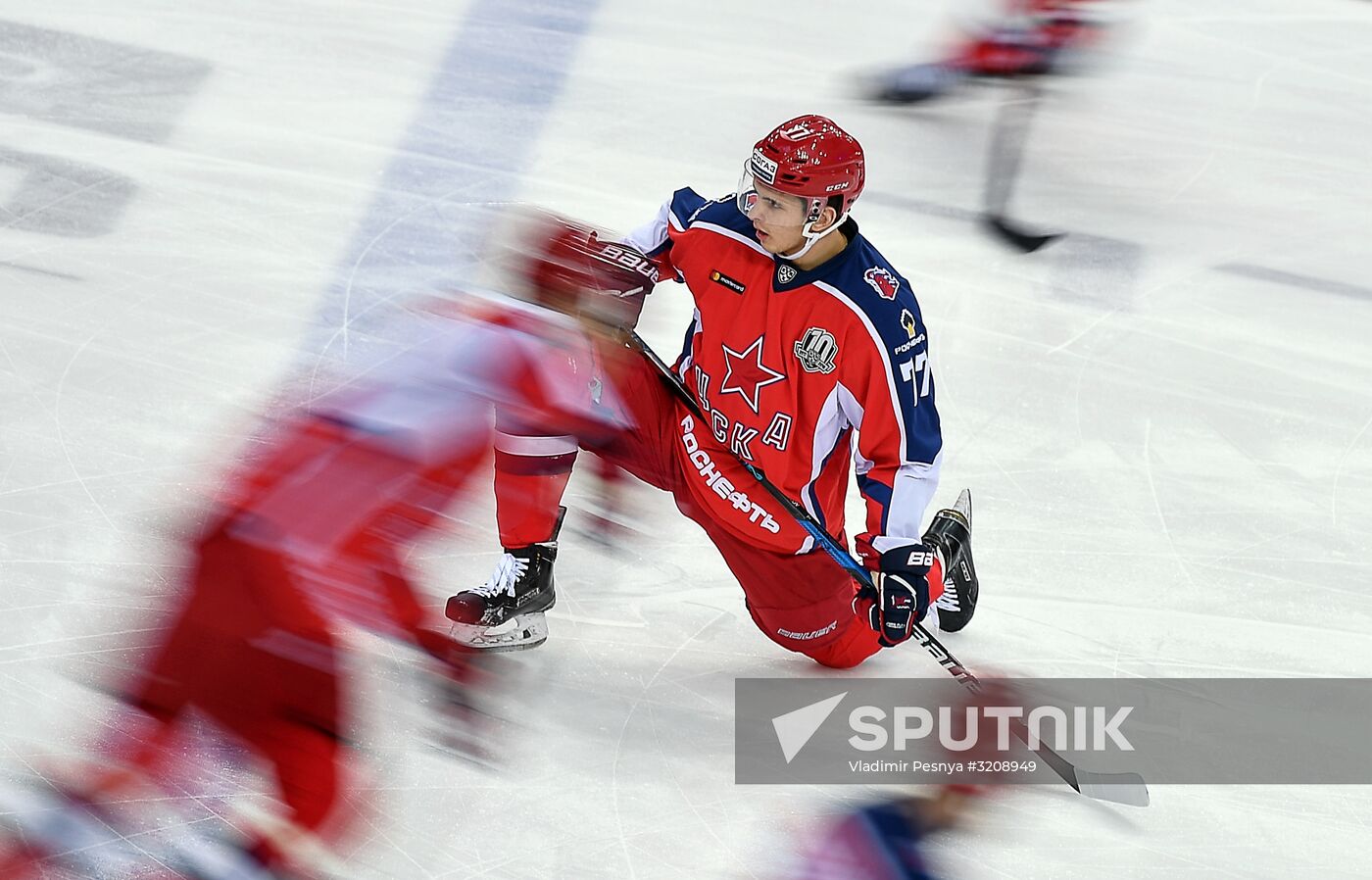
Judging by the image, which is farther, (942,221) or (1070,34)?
(1070,34)

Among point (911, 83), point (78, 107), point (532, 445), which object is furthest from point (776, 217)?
point (78, 107)

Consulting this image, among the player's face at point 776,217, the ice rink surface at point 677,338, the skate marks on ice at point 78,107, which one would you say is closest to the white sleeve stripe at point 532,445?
the ice rink surface at point 677,338

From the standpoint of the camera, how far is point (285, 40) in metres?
4.39

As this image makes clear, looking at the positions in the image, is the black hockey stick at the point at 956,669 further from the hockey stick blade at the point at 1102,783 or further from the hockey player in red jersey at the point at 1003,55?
the hockey player in red jersey at the point at 1003,55

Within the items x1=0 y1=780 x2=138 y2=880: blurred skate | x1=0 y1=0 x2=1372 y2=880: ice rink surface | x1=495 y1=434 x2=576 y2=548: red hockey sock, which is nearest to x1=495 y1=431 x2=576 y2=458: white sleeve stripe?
x1=495 y1=434 x2=576 y2=548: red hockey sock

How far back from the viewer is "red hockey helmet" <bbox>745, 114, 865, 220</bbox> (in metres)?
2.41

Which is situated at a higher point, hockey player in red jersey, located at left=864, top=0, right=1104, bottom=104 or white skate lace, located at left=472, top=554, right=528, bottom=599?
hockey player in red jersey, located at left=864, top=0, right=1104, bottom=104

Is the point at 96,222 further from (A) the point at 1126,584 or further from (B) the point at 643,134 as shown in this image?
(A) the point at 1126,584

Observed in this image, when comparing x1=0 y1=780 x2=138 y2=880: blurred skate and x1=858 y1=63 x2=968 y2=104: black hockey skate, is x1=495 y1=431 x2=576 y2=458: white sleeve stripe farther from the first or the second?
x1=858 y1=63 x2=968 y2=104: black hockey skate

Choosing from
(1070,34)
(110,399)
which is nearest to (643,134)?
(1070,34)

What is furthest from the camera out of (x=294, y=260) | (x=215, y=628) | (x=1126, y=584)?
(x=294, y=260)

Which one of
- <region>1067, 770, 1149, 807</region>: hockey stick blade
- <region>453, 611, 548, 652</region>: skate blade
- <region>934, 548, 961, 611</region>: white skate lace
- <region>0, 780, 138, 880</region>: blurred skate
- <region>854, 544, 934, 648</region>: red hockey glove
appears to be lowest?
<region>1067, 770, 1149, 807</region>: hockey stick blade

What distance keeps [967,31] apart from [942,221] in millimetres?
848

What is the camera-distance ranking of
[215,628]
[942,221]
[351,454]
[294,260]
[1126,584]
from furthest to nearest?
1. [942,221]
2. [294,260]
3. [1126,584]
4. [351,454]
5. [215,628]
